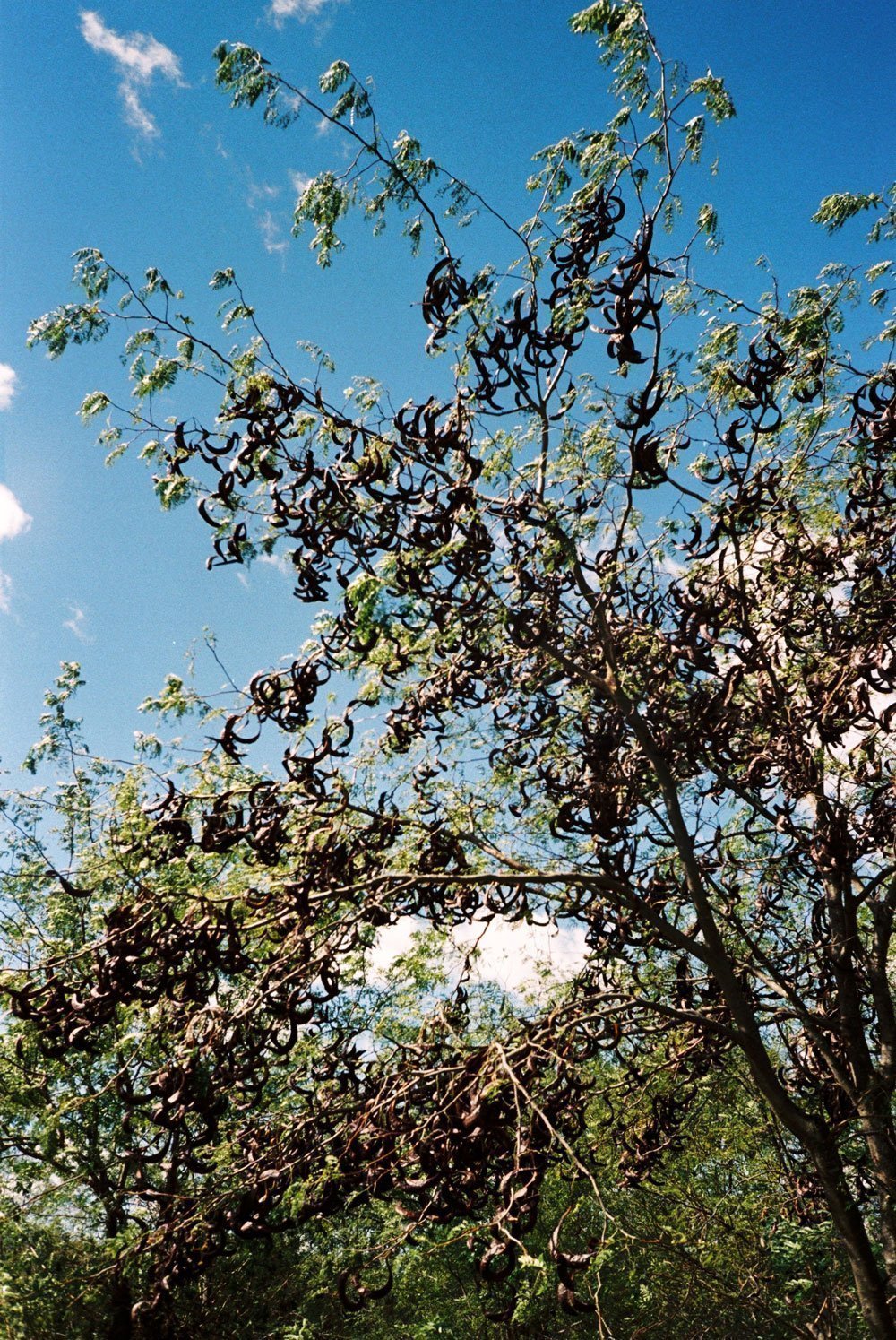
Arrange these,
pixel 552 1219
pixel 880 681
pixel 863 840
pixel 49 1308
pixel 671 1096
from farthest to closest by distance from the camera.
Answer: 1. pixel 552 1219
2. pixel 49 1308
3. pixel 671 1096
4. pixel 863 840
5. pixel 880 681

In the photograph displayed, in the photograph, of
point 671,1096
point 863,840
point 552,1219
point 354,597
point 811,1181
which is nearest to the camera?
point 354,597

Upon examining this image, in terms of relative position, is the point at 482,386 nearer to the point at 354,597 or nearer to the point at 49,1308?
the point at 354,597

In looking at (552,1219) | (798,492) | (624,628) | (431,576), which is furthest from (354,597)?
(552,1219)

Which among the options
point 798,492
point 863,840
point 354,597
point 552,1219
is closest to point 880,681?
point 863,840

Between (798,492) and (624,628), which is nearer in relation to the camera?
(624,628)

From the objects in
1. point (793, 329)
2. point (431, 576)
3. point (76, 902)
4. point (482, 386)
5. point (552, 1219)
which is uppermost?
point (793, 329)

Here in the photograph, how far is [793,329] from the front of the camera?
4812mm

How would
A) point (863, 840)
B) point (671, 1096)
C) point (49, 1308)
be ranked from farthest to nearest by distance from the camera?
1. point (49, 1308)
2. point (671, 1096)
3. point (863, 840)

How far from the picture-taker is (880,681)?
459cm

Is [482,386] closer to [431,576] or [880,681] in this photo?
[431,576]

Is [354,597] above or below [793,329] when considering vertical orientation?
below

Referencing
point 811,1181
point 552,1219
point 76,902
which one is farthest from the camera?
point 76,902

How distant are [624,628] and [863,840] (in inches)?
72.4

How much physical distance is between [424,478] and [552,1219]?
27.1 ft
